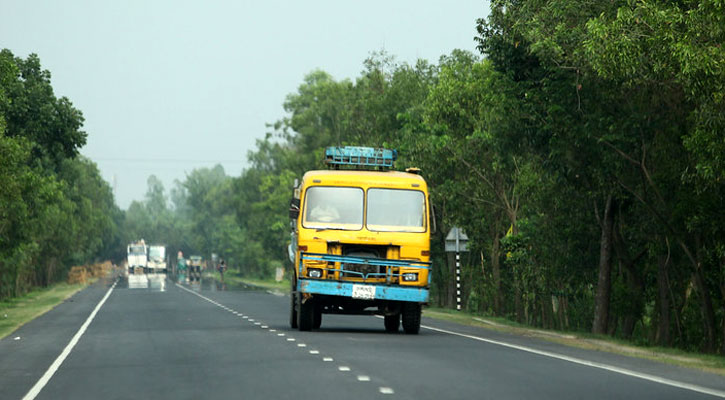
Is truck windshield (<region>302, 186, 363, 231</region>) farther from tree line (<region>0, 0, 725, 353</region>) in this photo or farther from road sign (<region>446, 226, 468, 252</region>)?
road sign (<region>446, 226, 468, 252</region>)

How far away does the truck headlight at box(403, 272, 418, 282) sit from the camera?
24.0m

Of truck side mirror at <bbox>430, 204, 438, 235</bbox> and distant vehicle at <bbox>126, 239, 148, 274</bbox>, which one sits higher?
distant vehicle at <bbox>126, 239, 148, 274</bbox>

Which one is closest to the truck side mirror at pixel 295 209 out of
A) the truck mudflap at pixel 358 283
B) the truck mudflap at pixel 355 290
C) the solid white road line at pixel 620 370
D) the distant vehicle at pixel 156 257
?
the truck mudflap at pixel 358 283

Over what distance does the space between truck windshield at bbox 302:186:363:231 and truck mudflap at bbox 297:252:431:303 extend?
68 centimetres

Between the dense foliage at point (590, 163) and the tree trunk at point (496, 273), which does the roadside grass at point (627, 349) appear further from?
the tree trunk at point (496, 273)

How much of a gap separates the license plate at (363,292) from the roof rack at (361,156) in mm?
3551

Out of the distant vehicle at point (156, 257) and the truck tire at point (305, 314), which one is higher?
the distant vehicle at point (156, 257)

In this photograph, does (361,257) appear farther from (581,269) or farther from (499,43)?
(581,269)

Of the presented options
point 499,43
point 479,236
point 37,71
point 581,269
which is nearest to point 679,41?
point 499,43

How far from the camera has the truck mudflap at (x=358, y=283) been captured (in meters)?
23.6

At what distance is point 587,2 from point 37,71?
32.8 m

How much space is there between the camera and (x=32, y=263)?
239 ft

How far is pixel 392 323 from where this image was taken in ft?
88.2

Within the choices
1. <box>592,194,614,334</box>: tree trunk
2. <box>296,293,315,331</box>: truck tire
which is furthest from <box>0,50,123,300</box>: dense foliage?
<box>592,194,614,334</box>: tree trunk
